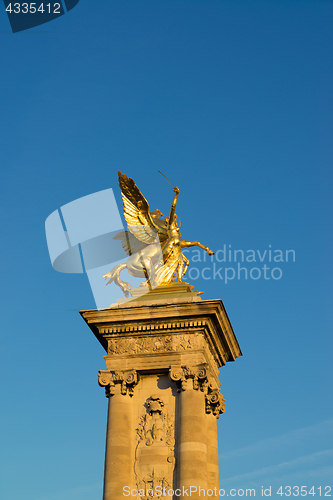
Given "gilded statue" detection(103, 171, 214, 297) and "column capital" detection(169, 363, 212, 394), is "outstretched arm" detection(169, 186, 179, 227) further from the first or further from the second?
"column capital" detection(169, 363, 212, 394)

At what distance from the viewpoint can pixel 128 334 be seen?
21.9m

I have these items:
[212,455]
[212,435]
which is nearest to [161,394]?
[212,435]

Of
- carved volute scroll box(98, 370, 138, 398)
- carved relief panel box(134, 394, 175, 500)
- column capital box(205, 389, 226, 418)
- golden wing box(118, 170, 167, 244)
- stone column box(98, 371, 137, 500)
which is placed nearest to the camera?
carved relief panel box(134, 394, 175, 500)

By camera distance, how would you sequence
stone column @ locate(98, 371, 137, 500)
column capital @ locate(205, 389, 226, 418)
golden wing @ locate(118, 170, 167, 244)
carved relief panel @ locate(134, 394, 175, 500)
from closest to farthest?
carved relief panel @ locate(134, 394, 175, 500) → stone column @ locate(98, 371, 137, 500) → column capital @ locate(205, 389, 226, 418) → golden wing @ locate(118, 170, 167, 244)

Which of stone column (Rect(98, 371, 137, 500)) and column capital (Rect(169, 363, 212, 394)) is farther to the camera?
column capital (Rect(169, 363, 212, 394))

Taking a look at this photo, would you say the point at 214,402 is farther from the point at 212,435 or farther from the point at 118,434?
the point at 118,434

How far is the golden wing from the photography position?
24.1 meters

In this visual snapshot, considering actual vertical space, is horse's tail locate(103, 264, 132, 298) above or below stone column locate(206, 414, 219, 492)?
above

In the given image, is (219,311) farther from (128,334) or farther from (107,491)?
(107,491)

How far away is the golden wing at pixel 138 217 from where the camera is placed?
2406 cm

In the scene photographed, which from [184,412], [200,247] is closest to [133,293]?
[200,247]

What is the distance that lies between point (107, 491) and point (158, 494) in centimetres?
148

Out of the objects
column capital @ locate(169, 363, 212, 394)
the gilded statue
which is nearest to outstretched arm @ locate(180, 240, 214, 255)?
the gilded statue

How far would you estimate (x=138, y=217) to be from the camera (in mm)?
24188
